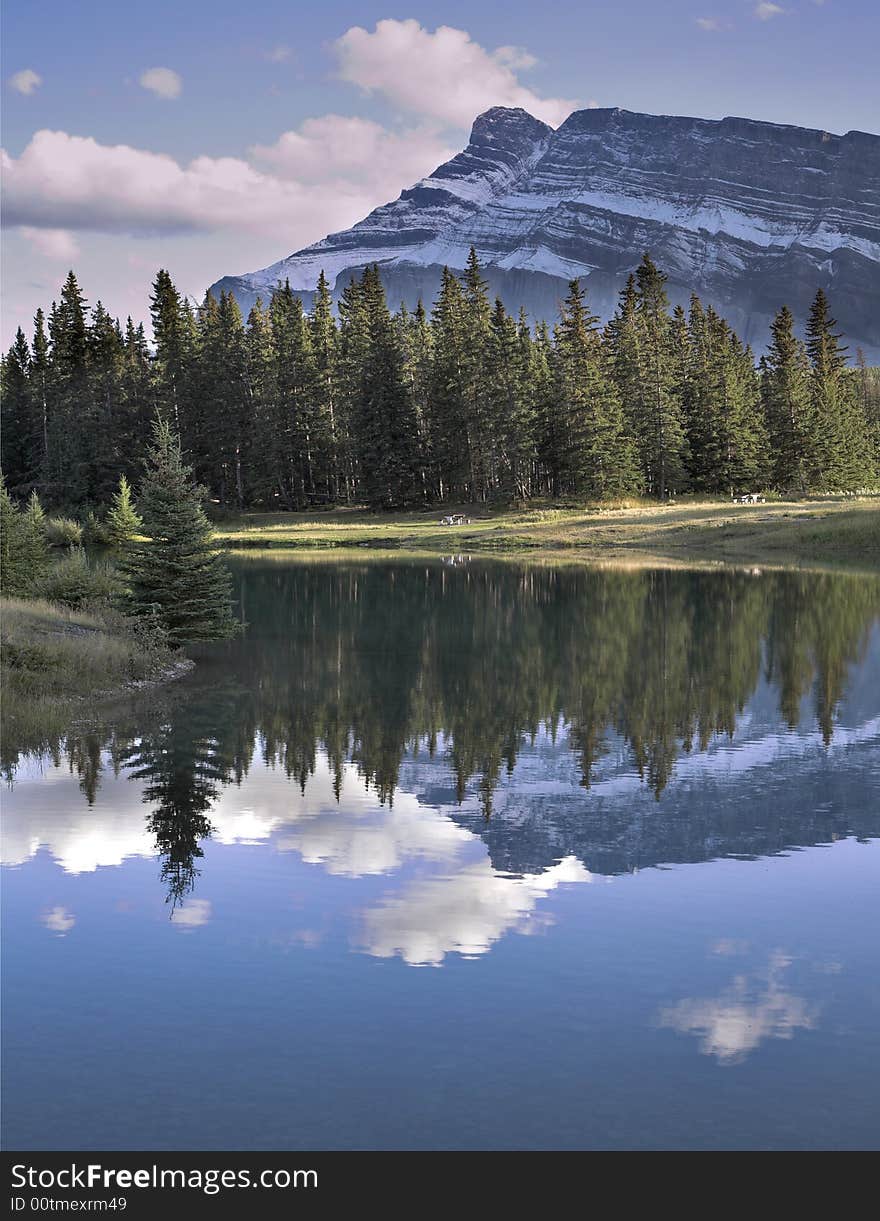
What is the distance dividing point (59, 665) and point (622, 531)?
61.6m

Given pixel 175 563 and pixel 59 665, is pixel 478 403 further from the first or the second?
pixel 59 665

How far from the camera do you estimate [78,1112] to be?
9297mm

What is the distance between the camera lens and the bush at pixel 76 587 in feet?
119

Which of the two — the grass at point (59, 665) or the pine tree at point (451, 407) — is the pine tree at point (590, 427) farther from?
the grass at point (59, 665)

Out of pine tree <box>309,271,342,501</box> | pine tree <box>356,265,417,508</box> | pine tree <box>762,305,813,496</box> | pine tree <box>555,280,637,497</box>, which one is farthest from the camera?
pine tree <box>309,271,342,501</box>

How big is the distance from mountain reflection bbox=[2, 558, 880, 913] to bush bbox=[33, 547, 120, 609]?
12.0ft

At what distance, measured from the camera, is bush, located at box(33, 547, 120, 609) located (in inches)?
1430

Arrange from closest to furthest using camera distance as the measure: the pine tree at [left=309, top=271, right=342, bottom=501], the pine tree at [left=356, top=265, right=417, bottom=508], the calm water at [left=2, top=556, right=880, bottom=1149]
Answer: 1. the calm water at [left=2, top=556, right=880, bottom=1149]
2. the pine tree at [left=356, top=265, right=417, bottom=508]
3. the pine tree at [left=309, top=271, right=342, bottom=501]

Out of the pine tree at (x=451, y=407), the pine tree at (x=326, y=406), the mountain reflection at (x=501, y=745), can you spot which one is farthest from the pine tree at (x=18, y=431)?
the mountain reflection at (x=501, y=745)

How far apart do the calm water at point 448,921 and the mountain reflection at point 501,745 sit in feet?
0.33

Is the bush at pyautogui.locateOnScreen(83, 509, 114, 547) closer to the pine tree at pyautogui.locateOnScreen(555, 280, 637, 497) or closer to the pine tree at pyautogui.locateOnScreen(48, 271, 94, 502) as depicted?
the pine tree at pyautogui.locateOnScreen(48, 271, 94, 502)

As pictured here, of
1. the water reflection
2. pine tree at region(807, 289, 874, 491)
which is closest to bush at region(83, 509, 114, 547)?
pine tree at region(807, 289, 874, 491)

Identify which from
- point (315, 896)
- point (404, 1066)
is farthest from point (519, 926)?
point (404, 1066)

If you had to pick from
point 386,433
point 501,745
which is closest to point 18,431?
point 386,433
